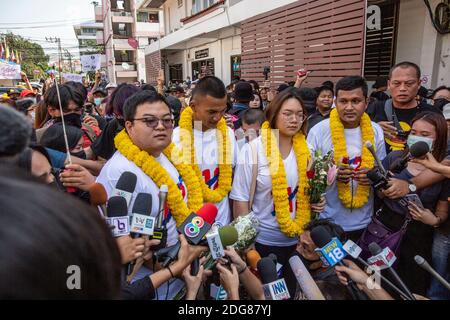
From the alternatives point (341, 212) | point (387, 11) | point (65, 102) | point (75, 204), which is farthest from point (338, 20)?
point (75, 204)

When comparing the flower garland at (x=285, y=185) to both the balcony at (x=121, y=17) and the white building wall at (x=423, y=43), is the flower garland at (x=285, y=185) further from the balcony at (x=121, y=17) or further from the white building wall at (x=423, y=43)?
the balcony at (x=121, y=17)

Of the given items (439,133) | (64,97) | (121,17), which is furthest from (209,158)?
(121,17)

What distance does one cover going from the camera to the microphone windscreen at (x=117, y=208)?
4.48 ft

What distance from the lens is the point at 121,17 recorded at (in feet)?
112

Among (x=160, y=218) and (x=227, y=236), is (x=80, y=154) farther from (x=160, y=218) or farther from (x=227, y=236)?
(x=227, y=236)

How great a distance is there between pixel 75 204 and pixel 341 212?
2.57m

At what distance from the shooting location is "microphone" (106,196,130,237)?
1.34 m

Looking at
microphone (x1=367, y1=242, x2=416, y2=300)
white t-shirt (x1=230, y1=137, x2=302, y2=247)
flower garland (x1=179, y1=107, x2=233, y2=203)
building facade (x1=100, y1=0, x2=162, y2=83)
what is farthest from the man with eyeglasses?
building facade (x1=100, y1=0, x2=162, y2=83)

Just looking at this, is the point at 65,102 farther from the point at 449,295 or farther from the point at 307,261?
the point at 449,295

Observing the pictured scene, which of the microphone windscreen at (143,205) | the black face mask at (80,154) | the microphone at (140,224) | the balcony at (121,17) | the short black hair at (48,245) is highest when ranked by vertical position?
the balcony at (121,17)

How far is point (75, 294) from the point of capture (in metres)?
0.61

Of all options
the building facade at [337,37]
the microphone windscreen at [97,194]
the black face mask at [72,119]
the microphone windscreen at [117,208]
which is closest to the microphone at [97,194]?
the microphone windscreen at [97,194]

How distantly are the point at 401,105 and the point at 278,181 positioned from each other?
1722mm

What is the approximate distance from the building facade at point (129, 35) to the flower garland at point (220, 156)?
31608 mm
